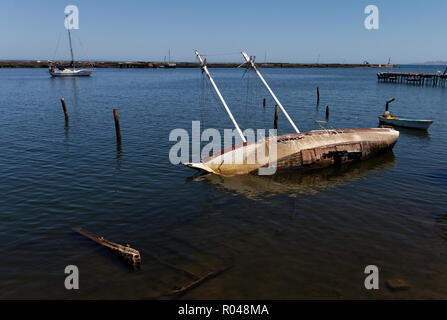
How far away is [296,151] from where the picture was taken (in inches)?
933

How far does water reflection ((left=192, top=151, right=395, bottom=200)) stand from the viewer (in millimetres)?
20562

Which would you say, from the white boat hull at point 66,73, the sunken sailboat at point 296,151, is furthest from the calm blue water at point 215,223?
the white boat hull at point 66,73

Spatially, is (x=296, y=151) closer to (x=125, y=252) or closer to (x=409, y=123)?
(x=125, y=252)

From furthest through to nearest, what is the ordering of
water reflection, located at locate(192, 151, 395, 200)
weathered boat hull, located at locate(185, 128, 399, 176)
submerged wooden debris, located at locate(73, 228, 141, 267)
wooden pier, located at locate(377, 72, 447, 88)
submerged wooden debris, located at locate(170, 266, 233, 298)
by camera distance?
wooden pier, located at locate(377, 72, 447, 88), weathered boat hull, located at locate(185, 128, 399, 176), water reflection, located at locate(192, 151, 395, 200), submerged wooden debris, located at locate(73, 228, 141, 267), submerged wooden debris, located at locate(170, 266, 233, 298)

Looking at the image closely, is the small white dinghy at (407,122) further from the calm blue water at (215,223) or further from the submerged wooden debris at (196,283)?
the submerged wooden debris at (196,283)

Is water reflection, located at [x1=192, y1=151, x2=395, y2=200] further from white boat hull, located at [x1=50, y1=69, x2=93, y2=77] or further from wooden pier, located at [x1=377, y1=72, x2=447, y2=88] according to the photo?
white boat hull, located at [x1=50, y1=69, x2=93, y2=77]

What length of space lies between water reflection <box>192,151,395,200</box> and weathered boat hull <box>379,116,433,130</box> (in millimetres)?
15034

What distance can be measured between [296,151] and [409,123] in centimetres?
2269

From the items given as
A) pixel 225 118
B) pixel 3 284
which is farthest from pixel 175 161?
pixel 225 118

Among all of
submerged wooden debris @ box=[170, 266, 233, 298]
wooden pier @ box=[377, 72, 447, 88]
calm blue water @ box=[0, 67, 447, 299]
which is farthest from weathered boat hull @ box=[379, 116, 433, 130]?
wooden pier @ box=[377, 72, 447, 88]

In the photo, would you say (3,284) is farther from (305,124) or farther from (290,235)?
(305,124)

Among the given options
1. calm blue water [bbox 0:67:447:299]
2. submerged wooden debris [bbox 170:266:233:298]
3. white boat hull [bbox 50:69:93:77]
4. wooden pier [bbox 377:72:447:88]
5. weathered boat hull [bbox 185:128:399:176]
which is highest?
white boat hull [bbox 50:69:93:77]

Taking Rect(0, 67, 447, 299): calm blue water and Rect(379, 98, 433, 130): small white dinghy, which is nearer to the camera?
Rect(0, 67, 447, 299): calm blue water

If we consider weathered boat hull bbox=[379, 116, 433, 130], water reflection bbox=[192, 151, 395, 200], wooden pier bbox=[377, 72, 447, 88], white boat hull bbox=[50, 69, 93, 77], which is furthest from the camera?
white boat hull bbox=[50, 69, 93, 77]
